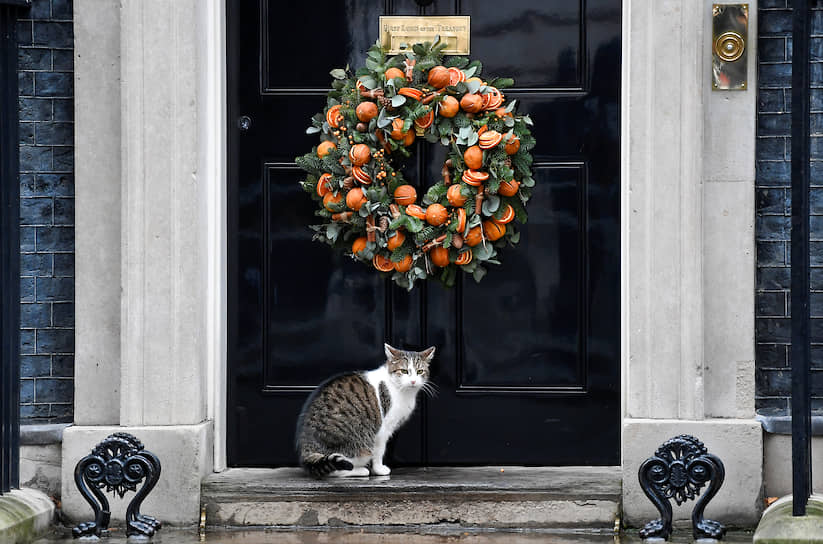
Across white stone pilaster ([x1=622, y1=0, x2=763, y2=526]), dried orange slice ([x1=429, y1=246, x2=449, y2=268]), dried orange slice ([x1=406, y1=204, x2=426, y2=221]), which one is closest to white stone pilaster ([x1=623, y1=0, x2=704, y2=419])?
white stone pilaster ([x1=622, y1=0, x2=763, y2=526])

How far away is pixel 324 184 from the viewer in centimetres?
576

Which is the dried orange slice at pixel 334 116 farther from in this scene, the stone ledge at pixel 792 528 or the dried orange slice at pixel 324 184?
the stone ledge at pixel 792 528

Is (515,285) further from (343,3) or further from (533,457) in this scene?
(343,3)

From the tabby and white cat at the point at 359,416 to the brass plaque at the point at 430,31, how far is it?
4.98ft

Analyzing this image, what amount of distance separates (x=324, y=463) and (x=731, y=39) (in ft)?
9.04

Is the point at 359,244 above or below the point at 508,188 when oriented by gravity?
below

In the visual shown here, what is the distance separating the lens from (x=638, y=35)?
18.7 feet

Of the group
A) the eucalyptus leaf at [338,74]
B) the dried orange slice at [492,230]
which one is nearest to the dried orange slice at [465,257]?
the dried orange slice at [492,230]

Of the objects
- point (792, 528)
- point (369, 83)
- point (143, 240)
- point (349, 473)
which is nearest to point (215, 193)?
point (143, 240)

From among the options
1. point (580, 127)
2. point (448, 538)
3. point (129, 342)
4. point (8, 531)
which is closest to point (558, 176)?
point (580, 127)

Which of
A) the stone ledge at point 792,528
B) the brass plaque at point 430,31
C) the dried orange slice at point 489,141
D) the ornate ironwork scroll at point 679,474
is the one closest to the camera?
the stone ledge at point 792,528

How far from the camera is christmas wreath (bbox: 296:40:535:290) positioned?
5656mm

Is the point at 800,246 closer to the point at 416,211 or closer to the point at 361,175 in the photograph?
the point at 416,211

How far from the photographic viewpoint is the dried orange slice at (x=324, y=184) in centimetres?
575
